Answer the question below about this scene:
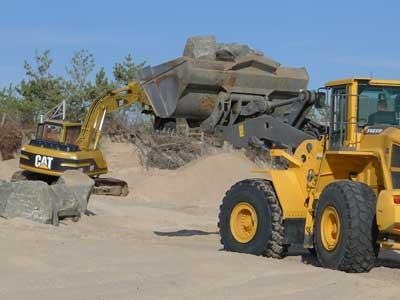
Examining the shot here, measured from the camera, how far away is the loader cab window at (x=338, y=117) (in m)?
10.6

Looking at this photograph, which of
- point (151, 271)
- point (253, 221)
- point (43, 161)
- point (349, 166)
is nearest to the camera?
point (151, 271)

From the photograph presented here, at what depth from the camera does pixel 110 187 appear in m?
24.0

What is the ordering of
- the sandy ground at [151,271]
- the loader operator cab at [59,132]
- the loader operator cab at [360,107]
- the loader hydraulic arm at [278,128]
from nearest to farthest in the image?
the sandy ground at [151,271] < the loader operator cab at [360,107] < the loader hydraulic arm at [278,128] < the loader operator cab at [59,132]

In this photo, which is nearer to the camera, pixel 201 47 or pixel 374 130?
pixel 374 130

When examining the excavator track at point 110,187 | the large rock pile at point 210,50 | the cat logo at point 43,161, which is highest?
the large rock pile at point 210,50

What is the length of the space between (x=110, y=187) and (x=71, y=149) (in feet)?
7.71

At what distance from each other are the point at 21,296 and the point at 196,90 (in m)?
5.87

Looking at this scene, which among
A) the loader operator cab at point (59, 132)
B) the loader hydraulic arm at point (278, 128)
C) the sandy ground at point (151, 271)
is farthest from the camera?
the loader operator cab at point (59, 132)

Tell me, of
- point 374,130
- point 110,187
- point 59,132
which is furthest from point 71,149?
point 374,130

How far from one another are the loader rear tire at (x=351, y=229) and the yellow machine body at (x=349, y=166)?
21 cm

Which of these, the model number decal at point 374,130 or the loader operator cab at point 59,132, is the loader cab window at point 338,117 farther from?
the loader operator cab at point 59,132

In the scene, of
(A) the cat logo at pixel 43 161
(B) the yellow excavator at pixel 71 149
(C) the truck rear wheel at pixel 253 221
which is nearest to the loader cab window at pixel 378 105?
(C) the truck rear wheel at pixel 253 221

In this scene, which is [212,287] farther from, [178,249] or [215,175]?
[215,175]

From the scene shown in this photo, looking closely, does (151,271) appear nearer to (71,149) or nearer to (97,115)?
(71,149)
